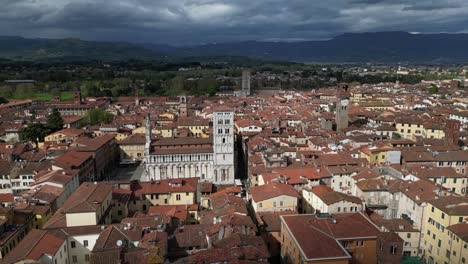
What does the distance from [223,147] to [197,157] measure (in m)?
4.96

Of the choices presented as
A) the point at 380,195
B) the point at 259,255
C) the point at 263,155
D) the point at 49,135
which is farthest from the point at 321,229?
the point at 49,135

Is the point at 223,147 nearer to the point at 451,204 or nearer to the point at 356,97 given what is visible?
the point at 451,204

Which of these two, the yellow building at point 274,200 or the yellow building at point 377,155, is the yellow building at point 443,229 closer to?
the yellow building at point 274,200

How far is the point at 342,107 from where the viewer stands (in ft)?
267

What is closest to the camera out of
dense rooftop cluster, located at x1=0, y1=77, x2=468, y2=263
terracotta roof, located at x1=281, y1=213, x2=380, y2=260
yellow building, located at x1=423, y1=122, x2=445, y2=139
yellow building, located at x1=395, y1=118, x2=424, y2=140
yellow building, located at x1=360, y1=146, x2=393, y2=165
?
terracotta roof, located at x1=281, y1=213, x2=380, y2=260

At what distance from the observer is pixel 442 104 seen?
395 ft

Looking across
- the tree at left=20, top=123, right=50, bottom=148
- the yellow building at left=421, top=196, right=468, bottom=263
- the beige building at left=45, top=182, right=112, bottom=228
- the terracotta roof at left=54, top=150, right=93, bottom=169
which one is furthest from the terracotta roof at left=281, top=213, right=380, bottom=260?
the tree at left=20, top=123, right=50, bottom=148

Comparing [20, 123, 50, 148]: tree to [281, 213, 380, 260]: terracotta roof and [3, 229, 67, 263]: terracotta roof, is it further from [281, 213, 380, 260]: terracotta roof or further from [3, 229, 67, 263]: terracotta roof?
[281, 213, 380, 260]: terracotta roof

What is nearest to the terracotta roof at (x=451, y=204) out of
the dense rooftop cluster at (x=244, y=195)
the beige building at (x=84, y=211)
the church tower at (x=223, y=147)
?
the dense rooftop cluster at (x=244, y=195)

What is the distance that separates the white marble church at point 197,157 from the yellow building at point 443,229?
32.2 meters

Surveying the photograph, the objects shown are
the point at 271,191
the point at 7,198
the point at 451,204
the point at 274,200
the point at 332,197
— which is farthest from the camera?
the point at 7,198

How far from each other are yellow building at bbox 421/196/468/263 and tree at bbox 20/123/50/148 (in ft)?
258

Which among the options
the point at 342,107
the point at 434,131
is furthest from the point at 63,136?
the point at 434,131

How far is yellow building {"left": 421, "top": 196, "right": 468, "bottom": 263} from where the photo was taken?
110 ft
